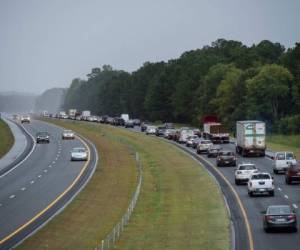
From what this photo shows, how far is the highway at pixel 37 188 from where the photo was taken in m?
44.6

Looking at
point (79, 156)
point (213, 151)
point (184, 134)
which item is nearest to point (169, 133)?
point (184, 134)

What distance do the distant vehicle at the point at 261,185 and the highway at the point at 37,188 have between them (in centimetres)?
1105

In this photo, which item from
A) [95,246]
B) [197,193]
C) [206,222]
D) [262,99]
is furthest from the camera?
[262,99]

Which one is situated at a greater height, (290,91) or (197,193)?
(290,91)

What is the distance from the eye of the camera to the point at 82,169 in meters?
78.9

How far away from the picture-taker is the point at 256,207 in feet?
163

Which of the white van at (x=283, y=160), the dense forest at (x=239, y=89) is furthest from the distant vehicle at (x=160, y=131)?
the white van at (x=283, y=160)

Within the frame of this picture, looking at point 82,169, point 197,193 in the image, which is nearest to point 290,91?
point 82,169

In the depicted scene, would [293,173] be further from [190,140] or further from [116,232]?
[190,140]

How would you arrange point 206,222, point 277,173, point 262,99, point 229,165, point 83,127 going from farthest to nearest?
1. point 83,127
2. point 262,99
3. point 229,165
4. point 277,173
5. point 206,222

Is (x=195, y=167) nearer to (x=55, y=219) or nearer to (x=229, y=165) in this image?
(x=229, y=165)

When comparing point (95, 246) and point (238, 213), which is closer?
point (95, 246)

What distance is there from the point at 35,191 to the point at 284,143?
55.2 m

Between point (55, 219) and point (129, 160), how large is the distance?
4379cm
